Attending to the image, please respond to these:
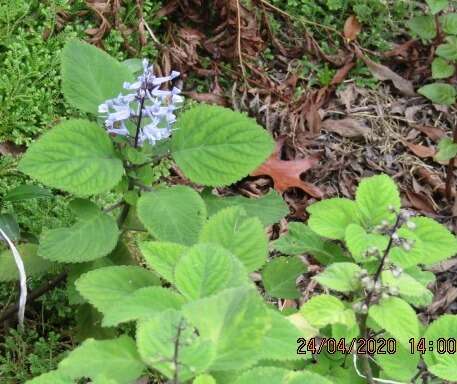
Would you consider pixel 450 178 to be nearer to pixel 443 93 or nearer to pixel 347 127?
pixel 443 93

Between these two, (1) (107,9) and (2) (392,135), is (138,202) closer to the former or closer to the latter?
(1) (107,9)

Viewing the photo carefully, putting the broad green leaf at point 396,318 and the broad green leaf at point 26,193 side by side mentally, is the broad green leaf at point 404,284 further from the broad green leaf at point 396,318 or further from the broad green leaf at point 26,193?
the broad green leaf at point 26,193

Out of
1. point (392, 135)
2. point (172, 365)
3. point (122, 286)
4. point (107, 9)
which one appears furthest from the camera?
point (392, 135)

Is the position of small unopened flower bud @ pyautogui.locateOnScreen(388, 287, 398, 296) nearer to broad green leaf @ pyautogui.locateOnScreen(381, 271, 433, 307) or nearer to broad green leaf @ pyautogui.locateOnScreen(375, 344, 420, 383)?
broad green leaf @ pyautogui.locateOnScreen(381, 271, 433, 307)

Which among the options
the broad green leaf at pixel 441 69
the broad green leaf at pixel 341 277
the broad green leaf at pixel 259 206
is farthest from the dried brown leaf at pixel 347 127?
the broad green leaf at pixel 341 277

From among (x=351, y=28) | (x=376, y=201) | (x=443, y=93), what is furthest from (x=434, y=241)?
(x=351, y=28)

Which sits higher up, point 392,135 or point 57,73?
point 57,73

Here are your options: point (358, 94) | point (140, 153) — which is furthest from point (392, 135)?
point (140, 153)
